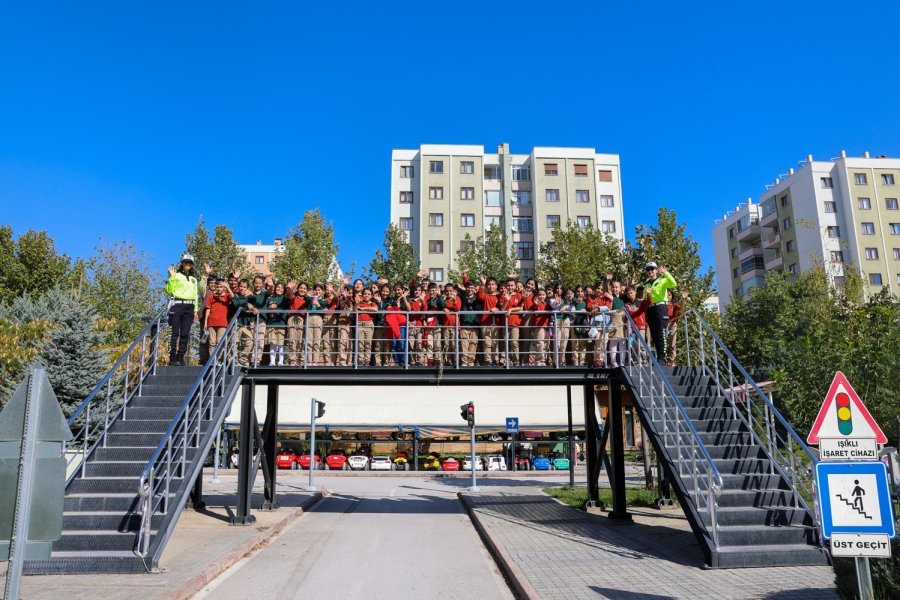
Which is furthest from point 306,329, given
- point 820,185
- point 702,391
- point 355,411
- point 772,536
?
point 820,185

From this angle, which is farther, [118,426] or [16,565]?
[118,426]

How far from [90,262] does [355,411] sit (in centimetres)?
2329

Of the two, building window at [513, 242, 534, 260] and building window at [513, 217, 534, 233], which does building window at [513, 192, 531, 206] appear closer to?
building window at [513, 217, 534, 233]

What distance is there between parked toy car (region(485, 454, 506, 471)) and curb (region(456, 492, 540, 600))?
18.8 meters

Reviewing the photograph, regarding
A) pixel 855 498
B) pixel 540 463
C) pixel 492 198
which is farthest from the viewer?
pixel 492 198

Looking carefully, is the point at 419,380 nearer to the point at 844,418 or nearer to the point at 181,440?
the point at 181,440

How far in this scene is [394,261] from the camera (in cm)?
4688

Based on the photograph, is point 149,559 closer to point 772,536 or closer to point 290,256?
point 772,536

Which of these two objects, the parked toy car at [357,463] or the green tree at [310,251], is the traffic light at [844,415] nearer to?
the parked toy car at [357,463]

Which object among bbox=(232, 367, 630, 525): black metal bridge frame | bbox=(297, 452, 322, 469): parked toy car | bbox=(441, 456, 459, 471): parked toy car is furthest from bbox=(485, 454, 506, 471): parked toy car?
bbox=(232, 367, 630, 525): black metal bridge frame

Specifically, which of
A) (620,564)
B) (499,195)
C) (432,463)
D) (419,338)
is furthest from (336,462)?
(499,195)

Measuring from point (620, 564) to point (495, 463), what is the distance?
79.0 ft

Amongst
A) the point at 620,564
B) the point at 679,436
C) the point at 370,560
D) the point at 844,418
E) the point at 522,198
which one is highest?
the point at 522,198

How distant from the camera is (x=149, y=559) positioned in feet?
26.8
